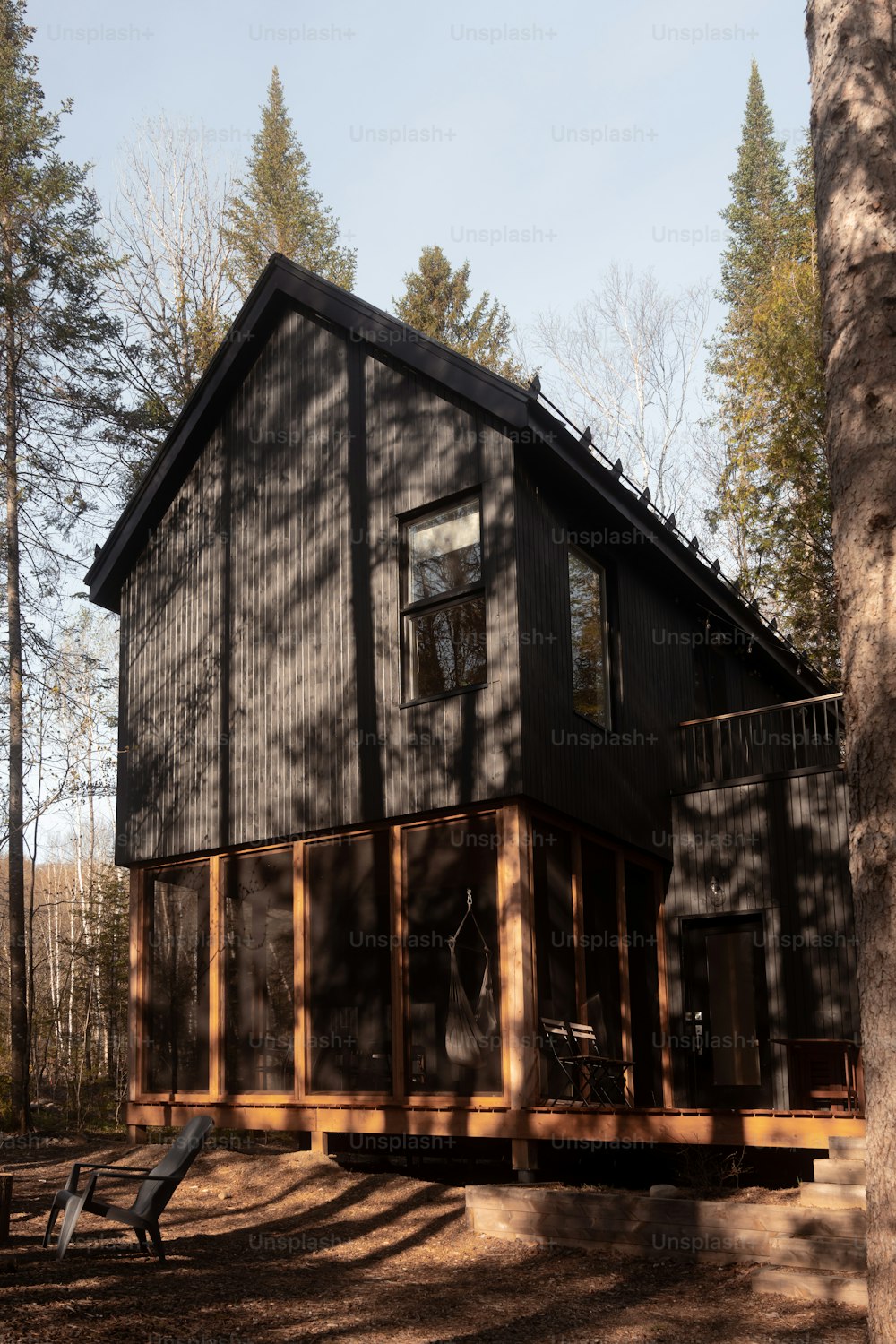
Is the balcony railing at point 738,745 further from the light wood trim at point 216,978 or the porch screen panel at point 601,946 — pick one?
the light wood trim at point 216,978

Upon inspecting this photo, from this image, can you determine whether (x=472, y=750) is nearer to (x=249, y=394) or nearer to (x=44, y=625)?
(x=249, y=394)

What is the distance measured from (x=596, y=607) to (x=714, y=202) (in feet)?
81.3

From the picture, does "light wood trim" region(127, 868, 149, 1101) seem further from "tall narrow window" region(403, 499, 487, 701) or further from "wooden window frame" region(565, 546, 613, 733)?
"wooden window frame" region(565, 546, 613, 733)

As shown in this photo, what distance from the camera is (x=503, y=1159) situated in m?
11.2

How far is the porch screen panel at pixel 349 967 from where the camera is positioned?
10.7 meters

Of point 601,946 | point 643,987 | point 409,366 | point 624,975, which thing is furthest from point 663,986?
point 409,366

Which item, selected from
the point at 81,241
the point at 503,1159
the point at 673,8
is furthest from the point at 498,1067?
the point at 81,241

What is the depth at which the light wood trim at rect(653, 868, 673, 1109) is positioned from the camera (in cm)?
1207

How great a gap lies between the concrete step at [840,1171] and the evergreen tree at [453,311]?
22.9 metres

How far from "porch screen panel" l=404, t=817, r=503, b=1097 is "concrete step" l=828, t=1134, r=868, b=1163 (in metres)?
2.84

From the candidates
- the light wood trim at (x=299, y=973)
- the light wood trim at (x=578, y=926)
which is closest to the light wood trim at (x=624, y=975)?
the light wood trim at (x=578, y=926)

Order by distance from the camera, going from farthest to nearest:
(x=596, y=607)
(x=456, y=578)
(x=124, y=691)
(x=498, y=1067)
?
(x=124, y=691)
(x=596, y=607)
(x=456, y=578)
(x=498, y=1067)

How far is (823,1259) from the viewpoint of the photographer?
6473mm

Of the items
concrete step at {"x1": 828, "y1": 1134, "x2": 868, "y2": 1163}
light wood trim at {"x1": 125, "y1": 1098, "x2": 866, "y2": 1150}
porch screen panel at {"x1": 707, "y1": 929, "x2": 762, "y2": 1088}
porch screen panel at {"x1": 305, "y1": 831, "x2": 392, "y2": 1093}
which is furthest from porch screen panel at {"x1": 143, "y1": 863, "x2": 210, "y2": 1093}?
concrete step at {"x1": 828, "y1": 1134, "x2": 868, "y2": 1163}
